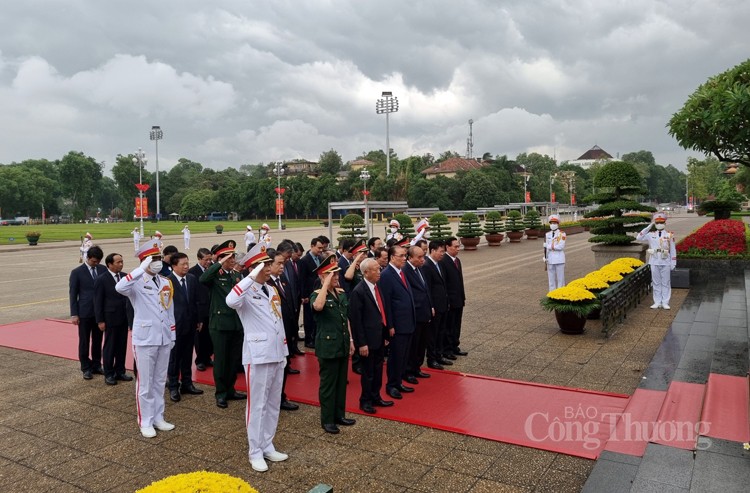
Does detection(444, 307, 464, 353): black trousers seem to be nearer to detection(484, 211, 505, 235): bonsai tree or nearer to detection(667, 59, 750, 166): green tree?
detection(667, 59, 750, 166): green tree

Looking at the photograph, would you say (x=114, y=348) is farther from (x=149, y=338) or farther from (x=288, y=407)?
(x=288, y=407)

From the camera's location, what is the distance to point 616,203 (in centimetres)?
1447

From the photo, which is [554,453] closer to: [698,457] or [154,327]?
[698,457]

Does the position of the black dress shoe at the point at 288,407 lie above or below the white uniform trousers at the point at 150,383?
below

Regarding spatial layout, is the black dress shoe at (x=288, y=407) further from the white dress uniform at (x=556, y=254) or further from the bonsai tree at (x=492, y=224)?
the bonsai tree at (x=492, y=224)

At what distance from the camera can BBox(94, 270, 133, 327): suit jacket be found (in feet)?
21.3

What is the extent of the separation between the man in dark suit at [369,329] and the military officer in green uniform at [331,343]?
23 centimetres

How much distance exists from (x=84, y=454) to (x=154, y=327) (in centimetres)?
124

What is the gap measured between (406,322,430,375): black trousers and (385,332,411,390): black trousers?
0.44m

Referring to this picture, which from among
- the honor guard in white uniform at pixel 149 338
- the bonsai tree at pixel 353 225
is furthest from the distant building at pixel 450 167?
the honor guard in white uniform at pixel 149 338

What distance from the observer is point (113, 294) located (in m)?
6.56

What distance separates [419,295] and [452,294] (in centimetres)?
124

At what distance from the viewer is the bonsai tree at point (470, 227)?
25234 millimetres

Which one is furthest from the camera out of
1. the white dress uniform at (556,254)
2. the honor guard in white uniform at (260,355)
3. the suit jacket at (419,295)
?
the white dress uniform at (556,254)
